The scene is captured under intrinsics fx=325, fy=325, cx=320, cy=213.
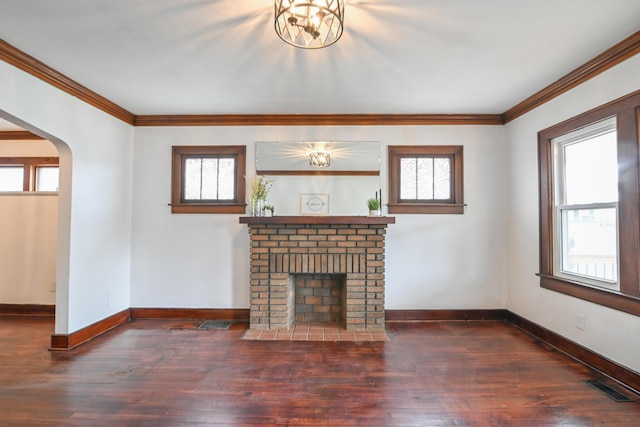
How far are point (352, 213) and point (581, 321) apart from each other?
2349 mm

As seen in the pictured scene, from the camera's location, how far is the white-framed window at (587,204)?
2.61 meters

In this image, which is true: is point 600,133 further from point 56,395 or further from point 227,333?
point 56,395

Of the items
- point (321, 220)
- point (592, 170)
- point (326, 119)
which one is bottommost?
point (321, 220)

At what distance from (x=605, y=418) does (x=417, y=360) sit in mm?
1224

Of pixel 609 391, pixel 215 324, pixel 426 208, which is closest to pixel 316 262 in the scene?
pixel 215 324

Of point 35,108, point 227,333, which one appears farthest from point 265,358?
point 35,108

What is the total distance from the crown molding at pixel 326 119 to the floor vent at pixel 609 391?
111 inches

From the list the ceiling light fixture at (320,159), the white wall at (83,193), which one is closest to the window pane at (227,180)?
the ceiling light fixture at (320,159)

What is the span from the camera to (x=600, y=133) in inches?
107

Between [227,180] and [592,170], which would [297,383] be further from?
[592,170]

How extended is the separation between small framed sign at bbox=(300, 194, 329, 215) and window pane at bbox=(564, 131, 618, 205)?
2.43 metres

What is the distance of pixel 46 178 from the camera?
175 inches

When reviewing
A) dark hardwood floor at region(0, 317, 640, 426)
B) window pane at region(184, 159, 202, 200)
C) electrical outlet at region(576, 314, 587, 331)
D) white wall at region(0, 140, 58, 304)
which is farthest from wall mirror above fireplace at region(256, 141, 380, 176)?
white wall at region(0, 140, 58, 304)

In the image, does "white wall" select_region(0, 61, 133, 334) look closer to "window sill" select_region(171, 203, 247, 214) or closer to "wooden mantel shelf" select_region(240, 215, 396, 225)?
"window sill" select_region(171, 203, 247, 214)
